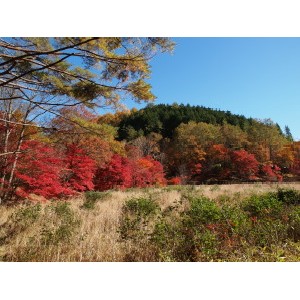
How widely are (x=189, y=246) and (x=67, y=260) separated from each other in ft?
5.45

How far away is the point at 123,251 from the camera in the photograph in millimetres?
3777

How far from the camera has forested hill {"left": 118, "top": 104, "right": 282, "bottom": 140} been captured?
98.4 feet

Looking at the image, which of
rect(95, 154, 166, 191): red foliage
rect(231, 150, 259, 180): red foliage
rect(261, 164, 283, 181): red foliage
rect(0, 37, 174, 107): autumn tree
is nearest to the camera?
rect(0, 37, 174, 107): autumn tree

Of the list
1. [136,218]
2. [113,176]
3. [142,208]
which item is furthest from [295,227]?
[113,176]

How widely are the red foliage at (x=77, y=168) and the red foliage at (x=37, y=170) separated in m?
2.87

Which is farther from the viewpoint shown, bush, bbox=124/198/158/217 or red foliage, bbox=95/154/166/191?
red foliage, bbox=95/154/166/191

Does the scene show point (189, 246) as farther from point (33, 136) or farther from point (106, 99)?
point (33, 136)

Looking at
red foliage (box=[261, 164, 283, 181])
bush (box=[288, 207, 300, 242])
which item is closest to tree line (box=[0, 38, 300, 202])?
red foliage (box=[261, 164, 283, 181])

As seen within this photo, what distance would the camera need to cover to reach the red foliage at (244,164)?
26141 millimetres

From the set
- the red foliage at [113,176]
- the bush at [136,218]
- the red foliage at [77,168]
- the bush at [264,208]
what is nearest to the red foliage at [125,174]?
the red foliage at [113,176]

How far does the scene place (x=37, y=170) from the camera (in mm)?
9664

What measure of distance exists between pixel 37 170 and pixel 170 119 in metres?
27.5

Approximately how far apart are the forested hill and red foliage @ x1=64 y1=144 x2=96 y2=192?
42.5 ft

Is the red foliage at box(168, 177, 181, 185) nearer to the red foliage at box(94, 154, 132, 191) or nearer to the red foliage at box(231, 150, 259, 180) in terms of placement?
the red foliage at box(231, 150, 259, 180)
